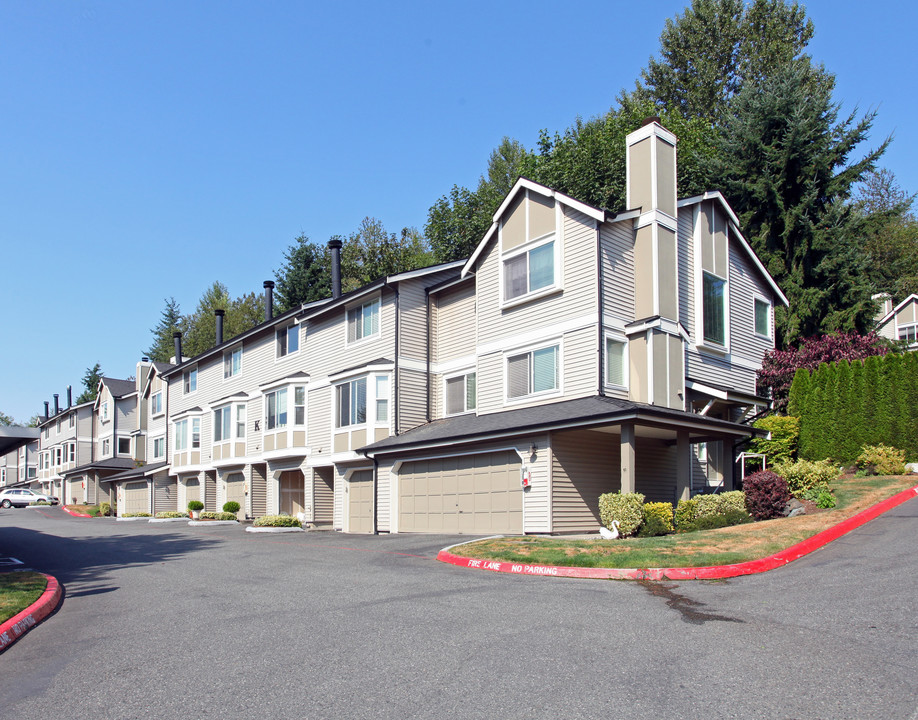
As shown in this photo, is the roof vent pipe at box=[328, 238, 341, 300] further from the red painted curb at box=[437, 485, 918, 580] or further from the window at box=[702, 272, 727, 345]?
the red painted curb at box=[437, 485, 918, 580]

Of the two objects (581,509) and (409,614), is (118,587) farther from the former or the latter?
(581,509)

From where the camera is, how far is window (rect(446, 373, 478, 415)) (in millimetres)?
27984

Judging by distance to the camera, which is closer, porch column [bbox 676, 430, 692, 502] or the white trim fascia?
porch column [bbox 676, 430, 692, 502]

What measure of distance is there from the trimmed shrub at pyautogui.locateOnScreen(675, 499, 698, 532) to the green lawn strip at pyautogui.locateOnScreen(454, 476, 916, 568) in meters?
1.44

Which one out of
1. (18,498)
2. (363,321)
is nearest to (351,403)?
(363,321)

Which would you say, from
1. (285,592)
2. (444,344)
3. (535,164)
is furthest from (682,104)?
(285,592)

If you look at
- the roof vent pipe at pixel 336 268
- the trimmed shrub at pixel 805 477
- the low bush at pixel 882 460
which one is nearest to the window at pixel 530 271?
the trimmed shrub at pixel 805 477

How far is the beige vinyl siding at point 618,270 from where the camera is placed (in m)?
22.4

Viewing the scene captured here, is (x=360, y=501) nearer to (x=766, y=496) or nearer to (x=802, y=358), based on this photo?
(x=766, y=496)

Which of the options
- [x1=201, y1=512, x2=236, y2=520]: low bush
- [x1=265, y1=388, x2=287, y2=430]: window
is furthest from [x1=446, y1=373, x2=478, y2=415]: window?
[x1=201, y1=512, x2=236, y2=520]: low bush

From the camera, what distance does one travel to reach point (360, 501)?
1192 inches

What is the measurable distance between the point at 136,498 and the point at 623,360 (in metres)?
43.1

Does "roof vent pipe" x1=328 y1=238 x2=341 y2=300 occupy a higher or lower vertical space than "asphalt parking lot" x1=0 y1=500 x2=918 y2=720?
higher

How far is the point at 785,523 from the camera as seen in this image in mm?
17156
